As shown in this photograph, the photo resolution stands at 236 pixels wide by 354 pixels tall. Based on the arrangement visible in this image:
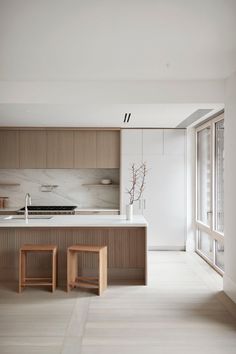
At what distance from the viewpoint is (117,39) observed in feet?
11.1

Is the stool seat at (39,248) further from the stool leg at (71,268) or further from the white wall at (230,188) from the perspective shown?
the white wall at (230,188)

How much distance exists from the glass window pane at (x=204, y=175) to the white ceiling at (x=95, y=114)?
1.80ft

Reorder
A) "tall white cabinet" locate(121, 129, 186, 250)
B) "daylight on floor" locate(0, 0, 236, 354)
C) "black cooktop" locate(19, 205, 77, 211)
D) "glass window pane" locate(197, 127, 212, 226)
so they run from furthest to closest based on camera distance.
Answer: "tall white cabinet" locate(121, 129, 186, 250) < "black cooktop" locate(19, 205, 77, 211) < "glass window pane" locate(197, 127, 212, 226) < "daylight on floor" locate(0, 0, 236, 354)

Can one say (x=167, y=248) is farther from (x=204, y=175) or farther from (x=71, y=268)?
Result: (x=71, y=268)

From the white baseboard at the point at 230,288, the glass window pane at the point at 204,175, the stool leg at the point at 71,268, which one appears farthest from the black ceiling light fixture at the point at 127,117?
the white baseboard at the point at 230,288

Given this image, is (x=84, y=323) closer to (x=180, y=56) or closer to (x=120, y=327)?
(x=120, y=327)

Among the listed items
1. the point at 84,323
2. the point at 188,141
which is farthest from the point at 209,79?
the point at 84,323

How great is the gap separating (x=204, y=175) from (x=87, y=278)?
2986mm

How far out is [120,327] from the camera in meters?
3.62

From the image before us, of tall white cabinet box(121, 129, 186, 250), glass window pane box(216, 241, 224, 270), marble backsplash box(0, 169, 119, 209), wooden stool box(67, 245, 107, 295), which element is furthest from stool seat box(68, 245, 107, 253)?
marble backsplash box(0, 169, 119, 209)

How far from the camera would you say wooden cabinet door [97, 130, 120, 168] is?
7.38m

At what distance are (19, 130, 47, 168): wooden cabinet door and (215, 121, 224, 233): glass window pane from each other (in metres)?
3.18

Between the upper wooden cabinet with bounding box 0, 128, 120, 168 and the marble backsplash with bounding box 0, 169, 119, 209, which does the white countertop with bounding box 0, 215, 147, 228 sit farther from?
the marble backsplash with bounding box 0, 169, 119, 209

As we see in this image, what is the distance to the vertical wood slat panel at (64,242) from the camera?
524 cm
